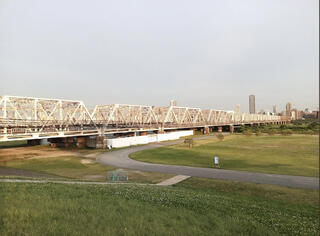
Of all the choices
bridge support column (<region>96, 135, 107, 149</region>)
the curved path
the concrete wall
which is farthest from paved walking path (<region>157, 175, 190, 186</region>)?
bridge support column (<region>96, 135, 107, 149</region>)

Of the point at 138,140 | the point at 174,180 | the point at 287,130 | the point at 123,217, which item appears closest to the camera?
the point at 123,217

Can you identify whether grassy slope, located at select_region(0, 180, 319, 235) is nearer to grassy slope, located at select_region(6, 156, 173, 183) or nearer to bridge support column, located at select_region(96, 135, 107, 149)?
grassy slope, located at select_region(6, 156, 173, 183)

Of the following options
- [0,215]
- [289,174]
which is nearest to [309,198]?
[289,174]

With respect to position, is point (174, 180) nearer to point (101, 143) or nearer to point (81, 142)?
point (101, 143)

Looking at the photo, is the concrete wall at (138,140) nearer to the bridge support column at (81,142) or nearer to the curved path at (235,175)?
the bridge support column at (81,142)

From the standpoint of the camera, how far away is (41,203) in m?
8.69

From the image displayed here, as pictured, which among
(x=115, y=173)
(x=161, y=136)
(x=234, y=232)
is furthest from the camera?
(x=161, y=136)

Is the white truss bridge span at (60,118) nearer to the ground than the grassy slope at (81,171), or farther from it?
farther from it

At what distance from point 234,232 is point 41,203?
27.3ft

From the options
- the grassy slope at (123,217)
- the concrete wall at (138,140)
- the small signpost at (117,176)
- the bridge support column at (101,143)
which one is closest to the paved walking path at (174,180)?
the small signpost at (117,176)

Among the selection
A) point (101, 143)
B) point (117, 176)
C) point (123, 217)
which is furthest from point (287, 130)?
point (123, 217)

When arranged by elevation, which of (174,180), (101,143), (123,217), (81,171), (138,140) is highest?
(123,217)

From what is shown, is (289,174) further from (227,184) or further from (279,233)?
(279,233)


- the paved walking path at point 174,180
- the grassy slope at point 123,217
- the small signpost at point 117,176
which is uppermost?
the grassy slope at point 123,217
